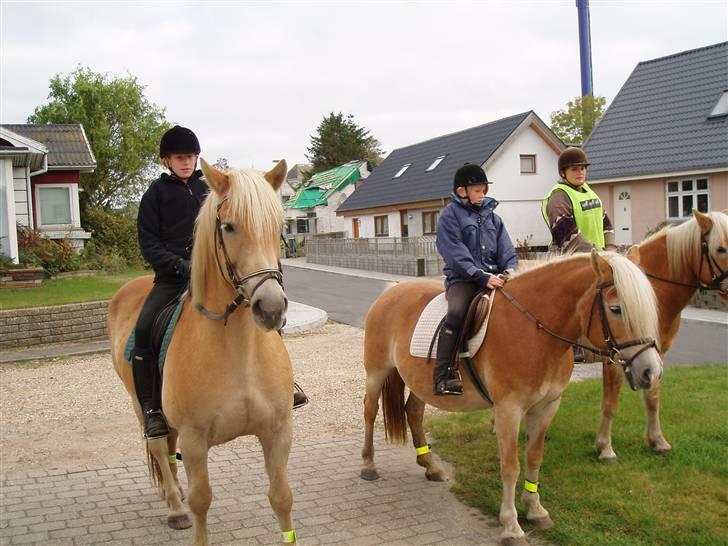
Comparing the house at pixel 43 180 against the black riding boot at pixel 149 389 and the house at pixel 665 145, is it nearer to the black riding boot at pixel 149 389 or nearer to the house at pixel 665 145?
the black riding boot at pixel 149 389

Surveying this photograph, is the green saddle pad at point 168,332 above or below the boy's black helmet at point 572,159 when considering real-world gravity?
below

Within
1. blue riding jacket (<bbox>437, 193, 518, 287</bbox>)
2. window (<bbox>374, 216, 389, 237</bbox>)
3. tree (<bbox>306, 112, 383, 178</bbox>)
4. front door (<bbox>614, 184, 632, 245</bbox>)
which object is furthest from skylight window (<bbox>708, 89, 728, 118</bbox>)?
tree (<bbox>306, 112, 383, 178</bbox>)

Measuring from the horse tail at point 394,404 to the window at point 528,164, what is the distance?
2790 centimetres

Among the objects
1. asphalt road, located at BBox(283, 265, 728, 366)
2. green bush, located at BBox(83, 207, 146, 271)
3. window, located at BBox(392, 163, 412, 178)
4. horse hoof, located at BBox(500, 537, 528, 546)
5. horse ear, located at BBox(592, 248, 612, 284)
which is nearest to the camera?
horse ear, located at BBox(592, 248, 612, 284)

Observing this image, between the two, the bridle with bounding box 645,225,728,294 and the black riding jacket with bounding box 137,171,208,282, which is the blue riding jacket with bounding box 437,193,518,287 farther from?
the black riding jacket with bounding box 137,171,208,282

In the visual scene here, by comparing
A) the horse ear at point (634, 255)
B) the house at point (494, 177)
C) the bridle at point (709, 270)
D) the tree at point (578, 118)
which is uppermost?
the tree at point (578, 118)

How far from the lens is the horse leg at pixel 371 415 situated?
5.61 m

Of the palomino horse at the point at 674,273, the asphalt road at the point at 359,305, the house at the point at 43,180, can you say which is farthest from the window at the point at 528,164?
the palomino horse at the point at 674,273

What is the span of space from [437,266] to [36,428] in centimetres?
2018

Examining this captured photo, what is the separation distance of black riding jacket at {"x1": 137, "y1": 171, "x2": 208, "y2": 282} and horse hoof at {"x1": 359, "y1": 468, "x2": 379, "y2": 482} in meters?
2.39

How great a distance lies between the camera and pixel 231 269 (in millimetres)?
3303

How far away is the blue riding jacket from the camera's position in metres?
4.86

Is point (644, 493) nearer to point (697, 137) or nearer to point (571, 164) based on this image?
point (571, 164)

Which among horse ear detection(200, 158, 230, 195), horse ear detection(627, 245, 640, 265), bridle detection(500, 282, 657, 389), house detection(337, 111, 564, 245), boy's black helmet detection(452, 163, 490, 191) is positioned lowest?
bridle detection(500, 282, 657, 389)
